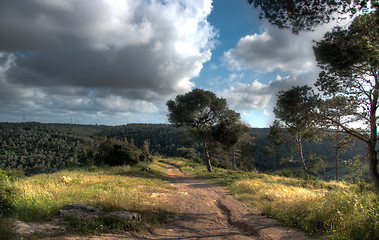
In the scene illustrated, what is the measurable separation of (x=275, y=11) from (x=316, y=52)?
2315 millimetres

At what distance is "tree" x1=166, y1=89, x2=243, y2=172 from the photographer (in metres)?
21.5

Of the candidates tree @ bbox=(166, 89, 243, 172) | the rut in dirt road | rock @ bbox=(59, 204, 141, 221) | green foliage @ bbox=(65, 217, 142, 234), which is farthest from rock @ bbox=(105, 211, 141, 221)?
tree @ bbox=(166, 89, 243, 172)

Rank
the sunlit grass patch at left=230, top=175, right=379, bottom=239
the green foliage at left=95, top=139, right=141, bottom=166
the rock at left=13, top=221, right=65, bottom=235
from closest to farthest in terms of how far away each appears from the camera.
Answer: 1. the rock at left=13, top=221, right=65, bottom=235
2. the sunlit grass patch at left=230, top=175, right=379, bottom=239
3. the green foliage at left=95, top=139, right=141, bottom=166

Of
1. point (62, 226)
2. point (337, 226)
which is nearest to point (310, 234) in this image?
point (337, 226)

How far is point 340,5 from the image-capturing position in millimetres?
6777

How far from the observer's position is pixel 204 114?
949 inches

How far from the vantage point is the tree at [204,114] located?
21.5 m

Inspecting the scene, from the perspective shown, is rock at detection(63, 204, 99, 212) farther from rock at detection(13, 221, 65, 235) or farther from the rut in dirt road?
the rut in dirt road

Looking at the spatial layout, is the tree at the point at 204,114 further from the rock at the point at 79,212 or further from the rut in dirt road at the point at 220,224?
the rock at the point at 79,212

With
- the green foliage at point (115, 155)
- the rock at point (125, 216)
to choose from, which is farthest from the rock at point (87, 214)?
the green foliage at point (115, 155)

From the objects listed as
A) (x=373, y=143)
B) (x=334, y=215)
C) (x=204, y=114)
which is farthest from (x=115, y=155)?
(x=373, y=143)

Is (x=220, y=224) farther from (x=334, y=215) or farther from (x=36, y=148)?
(x=36, y=148)

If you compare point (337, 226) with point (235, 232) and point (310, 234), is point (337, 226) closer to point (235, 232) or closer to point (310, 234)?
point (310, 234)

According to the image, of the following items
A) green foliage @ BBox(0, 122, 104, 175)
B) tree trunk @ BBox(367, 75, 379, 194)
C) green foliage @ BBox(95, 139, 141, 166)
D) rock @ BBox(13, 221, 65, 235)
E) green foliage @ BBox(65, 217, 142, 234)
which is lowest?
green foliage @ BBox(0, 122, 104, 175)
